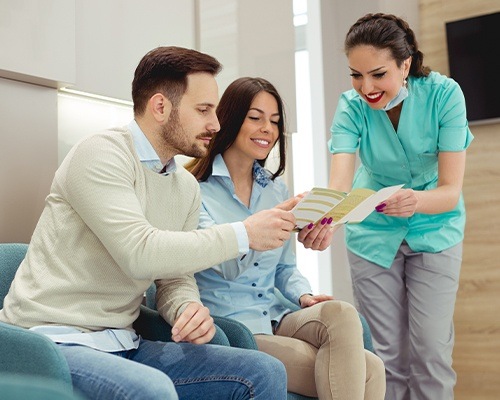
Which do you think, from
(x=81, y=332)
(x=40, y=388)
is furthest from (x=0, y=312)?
(x=40, y=388)

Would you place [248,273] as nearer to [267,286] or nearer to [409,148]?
[267,286]

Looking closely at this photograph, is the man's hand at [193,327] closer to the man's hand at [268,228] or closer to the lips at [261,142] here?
the man's hand at [268,228]

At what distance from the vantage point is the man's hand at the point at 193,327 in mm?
1513

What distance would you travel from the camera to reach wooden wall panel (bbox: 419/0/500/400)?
373cm

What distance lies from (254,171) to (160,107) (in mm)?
633

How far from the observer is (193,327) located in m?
1.52

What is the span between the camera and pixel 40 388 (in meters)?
0.40

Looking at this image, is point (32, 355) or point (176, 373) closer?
point (32, 355)

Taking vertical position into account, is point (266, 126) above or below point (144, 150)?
above

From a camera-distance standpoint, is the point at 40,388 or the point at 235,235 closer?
the point at 40,388

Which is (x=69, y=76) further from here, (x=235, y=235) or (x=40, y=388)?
(x=40, y=388)

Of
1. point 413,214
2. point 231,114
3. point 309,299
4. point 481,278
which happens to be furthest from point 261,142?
point 481,278

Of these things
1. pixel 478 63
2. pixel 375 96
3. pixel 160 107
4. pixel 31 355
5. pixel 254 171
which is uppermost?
pixel 478 63

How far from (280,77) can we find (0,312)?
1.99 metres
